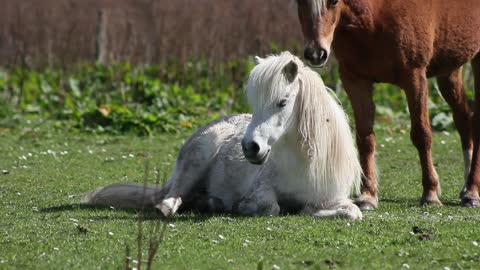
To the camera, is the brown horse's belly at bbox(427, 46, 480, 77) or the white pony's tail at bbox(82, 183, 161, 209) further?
the brown horse's belly at bbox(427, 46, 480, 77)

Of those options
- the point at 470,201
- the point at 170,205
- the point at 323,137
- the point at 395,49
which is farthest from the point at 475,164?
the point at 170,205

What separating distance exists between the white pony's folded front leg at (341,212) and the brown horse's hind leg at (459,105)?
93.0 inches

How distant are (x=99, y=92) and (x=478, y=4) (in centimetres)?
900

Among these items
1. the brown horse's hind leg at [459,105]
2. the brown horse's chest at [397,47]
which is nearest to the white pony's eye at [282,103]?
the brown horse's chest at [397,47]

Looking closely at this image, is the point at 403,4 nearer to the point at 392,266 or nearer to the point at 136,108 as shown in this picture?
the point at 392,266

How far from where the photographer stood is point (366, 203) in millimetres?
7996

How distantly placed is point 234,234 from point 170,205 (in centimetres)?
124

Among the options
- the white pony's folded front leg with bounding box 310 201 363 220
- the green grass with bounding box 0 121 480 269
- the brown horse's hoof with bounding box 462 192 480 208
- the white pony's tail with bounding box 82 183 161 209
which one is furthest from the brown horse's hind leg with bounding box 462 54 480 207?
the white pony's tail with bounding box 82 183 161 209

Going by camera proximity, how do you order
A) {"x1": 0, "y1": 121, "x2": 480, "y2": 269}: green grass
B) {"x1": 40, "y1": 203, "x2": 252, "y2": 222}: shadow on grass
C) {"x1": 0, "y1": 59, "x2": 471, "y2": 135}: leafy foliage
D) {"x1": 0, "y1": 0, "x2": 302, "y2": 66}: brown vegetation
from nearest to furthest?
{"x1": 0, "y1": 121, "x2": 480, "y2": 269}: green grass < {"x1": 40, "y1": 203, "x2": 252, "y2": 222}: shadow on grass < {"x1": 0, "y1": 59, "x2": 471, "y2": 135}: leafy foliage < {"x1": 0, "y1": 0, "x2": 302, "y2": 66}: brown vegetation

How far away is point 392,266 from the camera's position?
18.2 feet

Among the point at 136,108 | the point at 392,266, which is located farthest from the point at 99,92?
the point at 392,266

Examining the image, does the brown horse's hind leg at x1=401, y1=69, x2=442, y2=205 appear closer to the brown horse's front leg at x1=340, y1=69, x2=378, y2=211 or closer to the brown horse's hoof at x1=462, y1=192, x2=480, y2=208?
the brown horse's hoof at x1=462, y1=192, x2=480, y2=208

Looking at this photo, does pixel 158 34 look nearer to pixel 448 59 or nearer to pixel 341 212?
pixel 448 59

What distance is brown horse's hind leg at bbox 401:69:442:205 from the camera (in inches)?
311
